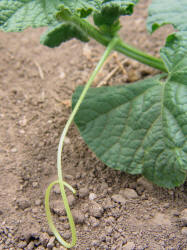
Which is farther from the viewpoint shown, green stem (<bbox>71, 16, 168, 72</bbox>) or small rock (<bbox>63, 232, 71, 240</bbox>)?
green stem (<bbox>71, 16, 168, 72</bbox>)

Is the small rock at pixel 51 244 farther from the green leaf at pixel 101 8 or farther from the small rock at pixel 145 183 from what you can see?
the green leaf at pixel 101 8

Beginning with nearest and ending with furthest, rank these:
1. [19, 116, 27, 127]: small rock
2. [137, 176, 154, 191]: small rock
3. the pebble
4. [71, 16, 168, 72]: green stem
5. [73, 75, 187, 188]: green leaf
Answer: the pebble → [73, 75, 187, 188]: green leaf → [137, 176, 154, 191]: small rock → [71, 16, 168, 72]: green stem → [19, 116, 27, 127]: small rock

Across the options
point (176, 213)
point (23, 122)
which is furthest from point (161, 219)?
point (23, 122)

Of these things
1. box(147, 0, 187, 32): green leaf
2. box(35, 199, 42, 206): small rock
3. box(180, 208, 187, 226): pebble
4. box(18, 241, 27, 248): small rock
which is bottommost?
box(180, 208, 187, 226): pebble

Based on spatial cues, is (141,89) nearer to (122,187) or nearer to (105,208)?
(122,187)

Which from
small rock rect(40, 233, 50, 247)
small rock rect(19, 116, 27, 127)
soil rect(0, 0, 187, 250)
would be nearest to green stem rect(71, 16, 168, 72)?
soil rect(0, 0, 187, 250)

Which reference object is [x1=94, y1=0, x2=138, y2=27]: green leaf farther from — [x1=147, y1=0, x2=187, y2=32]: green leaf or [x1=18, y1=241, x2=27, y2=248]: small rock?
[x1=18, y1=241, x2=27, y2=248]: small rock

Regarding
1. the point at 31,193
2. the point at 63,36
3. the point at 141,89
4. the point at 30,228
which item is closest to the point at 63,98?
the point at 63,36

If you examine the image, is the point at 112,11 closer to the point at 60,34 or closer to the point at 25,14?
the point at 60,34
